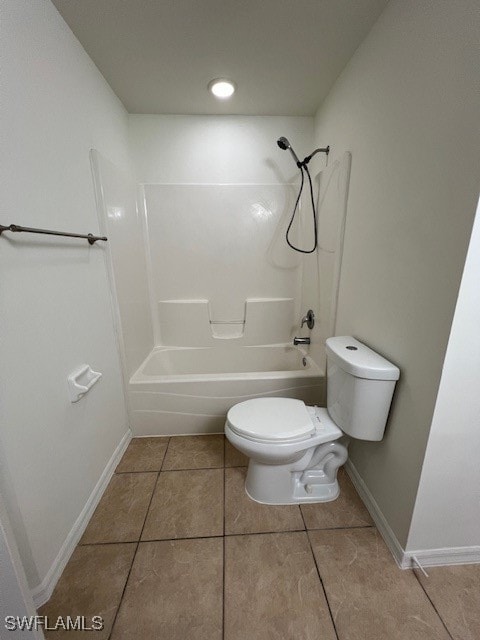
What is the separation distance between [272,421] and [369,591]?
0.67m

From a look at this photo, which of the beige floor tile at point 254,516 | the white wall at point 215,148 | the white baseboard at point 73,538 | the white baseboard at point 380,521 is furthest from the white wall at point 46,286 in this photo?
the white baseboard at point 380,521

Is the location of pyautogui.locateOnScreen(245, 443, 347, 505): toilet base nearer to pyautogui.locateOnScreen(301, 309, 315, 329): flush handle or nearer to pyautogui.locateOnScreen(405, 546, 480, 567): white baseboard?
pyautogui.locateOnScreen(405, 546, 480, 567): white baseboard

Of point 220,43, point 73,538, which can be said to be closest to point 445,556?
point 73,538

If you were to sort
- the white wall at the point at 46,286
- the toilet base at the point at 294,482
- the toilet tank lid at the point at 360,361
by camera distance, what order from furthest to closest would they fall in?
the toilet base at the point at 294,482 → the toilet tank lid at the point at 360,361 → the white wall at the point at 46,286

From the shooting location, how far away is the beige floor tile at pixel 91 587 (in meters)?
0.89

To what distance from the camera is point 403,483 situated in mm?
1000

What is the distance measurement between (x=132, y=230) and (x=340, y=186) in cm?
142

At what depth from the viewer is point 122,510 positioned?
1268 mm

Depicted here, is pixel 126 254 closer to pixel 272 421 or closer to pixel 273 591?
pixel 272 421

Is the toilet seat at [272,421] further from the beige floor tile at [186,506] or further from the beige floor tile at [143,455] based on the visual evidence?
the beige floor tile at [143,455]

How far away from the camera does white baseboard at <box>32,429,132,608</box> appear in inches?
36.4

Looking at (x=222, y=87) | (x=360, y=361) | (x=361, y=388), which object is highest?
(x=222, y=87)

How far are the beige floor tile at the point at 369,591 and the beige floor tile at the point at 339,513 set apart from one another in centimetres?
4

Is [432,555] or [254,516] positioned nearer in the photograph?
[432,555]
